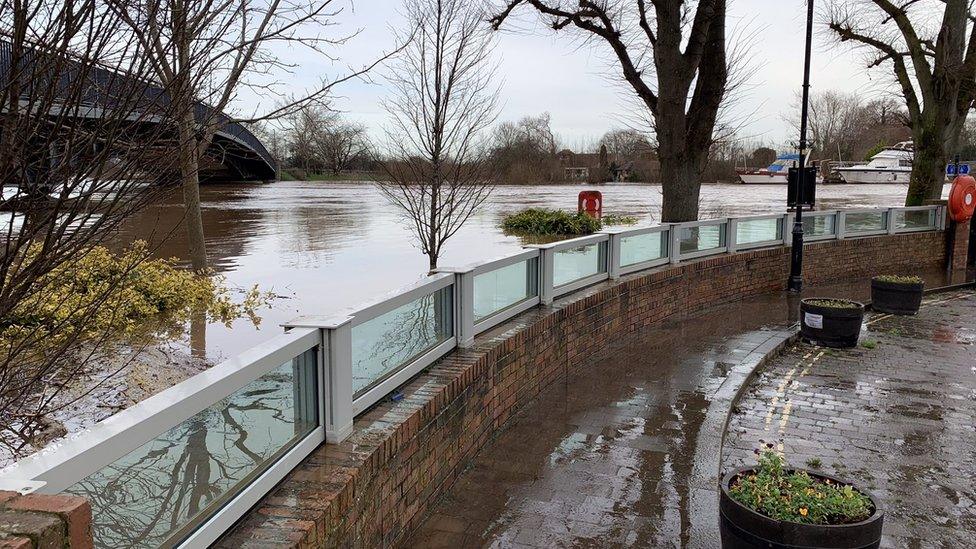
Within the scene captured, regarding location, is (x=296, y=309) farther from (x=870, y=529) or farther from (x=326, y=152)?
(x=326, y=152)

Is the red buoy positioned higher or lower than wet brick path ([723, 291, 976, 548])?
higher

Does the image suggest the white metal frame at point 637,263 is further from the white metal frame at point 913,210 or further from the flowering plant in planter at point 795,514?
the white metal frame at point 913,210

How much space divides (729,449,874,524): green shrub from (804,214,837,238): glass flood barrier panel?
10.8 metres

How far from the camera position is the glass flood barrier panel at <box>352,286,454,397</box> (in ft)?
13.3

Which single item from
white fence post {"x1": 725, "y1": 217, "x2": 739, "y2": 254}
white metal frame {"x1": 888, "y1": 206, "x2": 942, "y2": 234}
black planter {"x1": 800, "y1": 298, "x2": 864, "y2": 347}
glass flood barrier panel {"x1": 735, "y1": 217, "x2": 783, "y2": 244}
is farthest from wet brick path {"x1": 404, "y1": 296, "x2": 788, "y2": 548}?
white metal frame {"x1": 888, "y1": 206, "x2": 942, "y2": 234}

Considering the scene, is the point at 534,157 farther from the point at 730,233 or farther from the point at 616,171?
the point at 730,233

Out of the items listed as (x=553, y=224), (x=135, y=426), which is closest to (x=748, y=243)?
(x=553, y=224)

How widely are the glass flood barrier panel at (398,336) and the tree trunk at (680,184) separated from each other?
8846 millimetres

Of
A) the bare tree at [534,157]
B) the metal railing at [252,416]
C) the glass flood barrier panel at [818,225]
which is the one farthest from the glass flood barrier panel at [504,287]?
the bare tree at [534,157]

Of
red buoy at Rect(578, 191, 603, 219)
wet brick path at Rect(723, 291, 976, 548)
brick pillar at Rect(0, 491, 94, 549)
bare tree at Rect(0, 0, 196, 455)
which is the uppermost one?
bare tree at Rect(0, 0, 196, 455)

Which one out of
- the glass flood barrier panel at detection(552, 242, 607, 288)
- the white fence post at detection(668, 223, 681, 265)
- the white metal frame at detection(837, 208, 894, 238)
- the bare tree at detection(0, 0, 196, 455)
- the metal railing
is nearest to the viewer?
the metal railing

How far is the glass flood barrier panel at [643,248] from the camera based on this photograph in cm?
921

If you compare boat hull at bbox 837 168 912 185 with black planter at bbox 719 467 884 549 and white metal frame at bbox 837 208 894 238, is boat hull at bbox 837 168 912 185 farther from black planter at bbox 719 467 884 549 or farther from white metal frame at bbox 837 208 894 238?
black planter at bbox 719 467 884 549

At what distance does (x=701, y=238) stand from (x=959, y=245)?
31.0 feet
